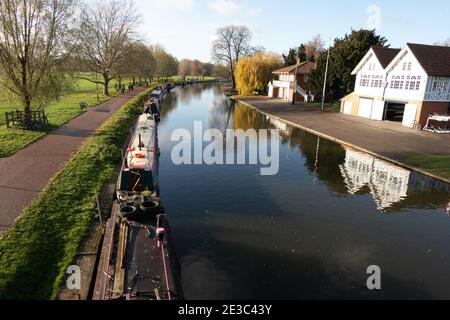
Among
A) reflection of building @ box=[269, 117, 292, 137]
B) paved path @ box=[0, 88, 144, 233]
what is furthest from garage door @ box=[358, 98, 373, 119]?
paved path @ box=[0, 88, 144, 233]

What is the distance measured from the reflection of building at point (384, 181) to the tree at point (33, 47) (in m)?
23.3

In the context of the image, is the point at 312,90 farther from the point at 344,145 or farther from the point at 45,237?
the point at 45,237

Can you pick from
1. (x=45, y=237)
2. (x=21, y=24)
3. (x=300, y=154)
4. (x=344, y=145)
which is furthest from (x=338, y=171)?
(x=21, y=24)

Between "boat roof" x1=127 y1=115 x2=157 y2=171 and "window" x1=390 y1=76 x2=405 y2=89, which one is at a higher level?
"window" x1=390 y1=76 x2=405 y2=89

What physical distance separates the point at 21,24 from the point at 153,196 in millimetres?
19929

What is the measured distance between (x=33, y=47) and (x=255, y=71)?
46.6 m

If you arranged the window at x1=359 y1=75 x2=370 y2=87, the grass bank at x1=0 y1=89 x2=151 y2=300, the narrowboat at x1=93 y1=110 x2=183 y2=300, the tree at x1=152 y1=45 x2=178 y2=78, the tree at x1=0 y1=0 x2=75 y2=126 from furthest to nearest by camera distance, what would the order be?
1. the tree at x1=152 y1=45 x2=178 y2=78
2. the window at x1=359 y1=75 x2=370 y2=87
3. the tree at x1=0 y1=0 x2=75 y2=126
4. the grass bank at x1=0 y1=89 x2=151 y2=300
5. the narrowboat at x1=93 y1=110 x2=183 y2=300

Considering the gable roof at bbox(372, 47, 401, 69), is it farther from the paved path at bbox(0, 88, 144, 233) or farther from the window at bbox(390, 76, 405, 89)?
the paved path at bbox(0, 88, 144, 233)

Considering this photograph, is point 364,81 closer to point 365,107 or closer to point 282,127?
point 365,107

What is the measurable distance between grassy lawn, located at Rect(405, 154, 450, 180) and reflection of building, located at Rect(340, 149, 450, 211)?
2.69 ft

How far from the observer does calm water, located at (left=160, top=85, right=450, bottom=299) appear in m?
10.9

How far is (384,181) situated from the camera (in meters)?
19.9

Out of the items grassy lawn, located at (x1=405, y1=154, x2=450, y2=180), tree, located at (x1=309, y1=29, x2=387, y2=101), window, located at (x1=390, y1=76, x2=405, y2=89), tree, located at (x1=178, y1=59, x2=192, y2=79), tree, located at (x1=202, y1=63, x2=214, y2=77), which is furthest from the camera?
tree, located at (x1=202, y1=63, x2=214, y2=77)

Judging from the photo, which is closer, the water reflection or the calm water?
the calm water
